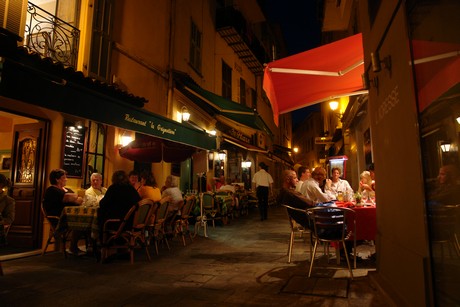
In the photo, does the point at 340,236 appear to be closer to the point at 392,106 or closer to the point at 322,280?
the point at 322,280

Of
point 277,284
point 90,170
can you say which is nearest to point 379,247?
point 277,284

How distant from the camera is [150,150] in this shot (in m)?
7.73

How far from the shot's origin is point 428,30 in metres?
2.32

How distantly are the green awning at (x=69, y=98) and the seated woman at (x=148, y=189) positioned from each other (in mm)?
1272

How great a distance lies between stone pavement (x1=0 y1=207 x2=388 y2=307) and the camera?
11.4 ft

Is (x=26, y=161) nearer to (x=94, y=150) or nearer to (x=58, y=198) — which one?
(x=94, y=150)

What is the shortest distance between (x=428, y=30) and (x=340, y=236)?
287cm

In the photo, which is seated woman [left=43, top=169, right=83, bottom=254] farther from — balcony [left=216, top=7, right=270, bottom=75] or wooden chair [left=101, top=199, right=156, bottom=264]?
balcony [left=216, top=7, right=270, bottom=75]

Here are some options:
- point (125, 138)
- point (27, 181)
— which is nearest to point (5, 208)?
point (27, 181)

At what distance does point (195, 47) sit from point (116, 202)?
Result: 28.1 feet

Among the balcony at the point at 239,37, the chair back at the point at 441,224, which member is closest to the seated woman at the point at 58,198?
the chair back at the point at 441,224

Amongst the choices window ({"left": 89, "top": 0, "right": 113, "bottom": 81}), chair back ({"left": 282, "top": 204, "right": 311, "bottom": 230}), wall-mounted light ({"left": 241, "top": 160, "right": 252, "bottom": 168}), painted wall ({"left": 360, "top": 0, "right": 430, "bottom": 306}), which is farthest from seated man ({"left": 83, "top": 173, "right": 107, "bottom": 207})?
wall-mounted light ({"left": 241, "top": 160, "right": 252, "bottom": 168})

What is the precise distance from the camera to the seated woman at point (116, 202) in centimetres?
527

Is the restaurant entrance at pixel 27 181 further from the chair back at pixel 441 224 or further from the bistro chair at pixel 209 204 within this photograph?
the chair back at pixel 441 224
